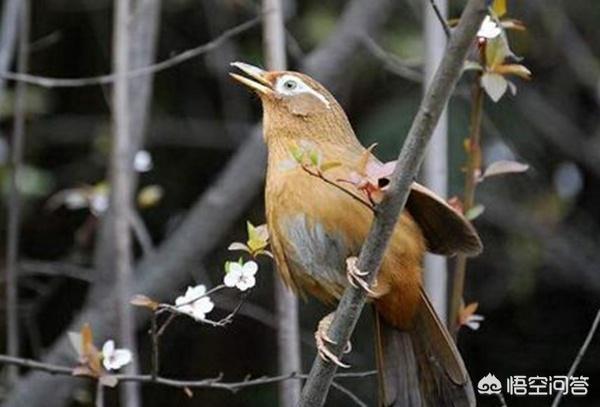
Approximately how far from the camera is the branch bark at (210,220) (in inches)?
159

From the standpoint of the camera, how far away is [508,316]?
5.17m

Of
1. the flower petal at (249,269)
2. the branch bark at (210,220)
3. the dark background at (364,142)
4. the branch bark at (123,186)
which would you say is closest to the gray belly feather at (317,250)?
the flower petal at (249,269)

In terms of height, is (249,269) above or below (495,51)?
below

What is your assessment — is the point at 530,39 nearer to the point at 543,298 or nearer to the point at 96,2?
the point at 543,298

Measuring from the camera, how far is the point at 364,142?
4688 millimetres

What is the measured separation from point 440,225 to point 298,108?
47cm

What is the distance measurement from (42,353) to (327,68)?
4.26 feet

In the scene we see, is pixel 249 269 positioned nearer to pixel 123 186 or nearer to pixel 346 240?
pixel 346 240

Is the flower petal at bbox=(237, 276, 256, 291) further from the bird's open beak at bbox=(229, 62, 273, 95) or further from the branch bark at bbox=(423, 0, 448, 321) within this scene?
the branch bark at bbox=(423, 0, 448, 321)

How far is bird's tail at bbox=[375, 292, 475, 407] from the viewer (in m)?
2.62

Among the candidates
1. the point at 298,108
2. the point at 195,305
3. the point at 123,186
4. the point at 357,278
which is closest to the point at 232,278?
the point at 195,305

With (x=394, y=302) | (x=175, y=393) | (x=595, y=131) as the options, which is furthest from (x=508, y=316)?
(x=394, y=302)

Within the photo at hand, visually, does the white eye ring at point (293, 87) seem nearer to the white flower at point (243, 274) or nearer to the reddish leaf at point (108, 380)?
the white flower at point (243, 274)

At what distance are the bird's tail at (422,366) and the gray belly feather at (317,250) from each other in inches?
7.5
